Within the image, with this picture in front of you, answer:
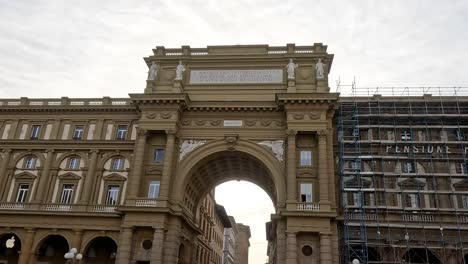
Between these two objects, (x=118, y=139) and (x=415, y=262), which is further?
(x=118, y=139)

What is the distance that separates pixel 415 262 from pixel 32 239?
34.7m

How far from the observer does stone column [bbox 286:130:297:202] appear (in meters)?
33.2

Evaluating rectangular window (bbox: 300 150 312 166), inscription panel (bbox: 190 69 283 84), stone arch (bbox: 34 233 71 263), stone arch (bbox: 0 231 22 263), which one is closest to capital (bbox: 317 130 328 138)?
rectangular window (bbox: 300 150 312 166)

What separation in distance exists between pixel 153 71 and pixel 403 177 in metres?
25.7

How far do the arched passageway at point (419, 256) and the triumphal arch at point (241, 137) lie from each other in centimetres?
746

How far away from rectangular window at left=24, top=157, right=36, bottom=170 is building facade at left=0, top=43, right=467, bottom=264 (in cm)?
22

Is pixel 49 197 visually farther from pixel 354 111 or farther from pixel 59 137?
pixel 354 111

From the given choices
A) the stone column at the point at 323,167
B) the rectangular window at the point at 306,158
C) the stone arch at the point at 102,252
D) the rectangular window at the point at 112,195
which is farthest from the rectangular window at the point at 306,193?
the stone arch at the point at 102,252

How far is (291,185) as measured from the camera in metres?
33.5

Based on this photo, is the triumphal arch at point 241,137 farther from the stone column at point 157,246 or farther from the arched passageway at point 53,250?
the arched passageway at point 53,250

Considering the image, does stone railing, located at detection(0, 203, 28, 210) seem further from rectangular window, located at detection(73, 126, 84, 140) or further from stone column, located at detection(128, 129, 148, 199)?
stone column, located at detection(128, 129, 148, 199)

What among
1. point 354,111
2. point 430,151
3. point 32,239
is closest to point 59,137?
point 32,239

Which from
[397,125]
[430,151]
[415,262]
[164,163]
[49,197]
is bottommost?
[415,262]

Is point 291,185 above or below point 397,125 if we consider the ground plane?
below
